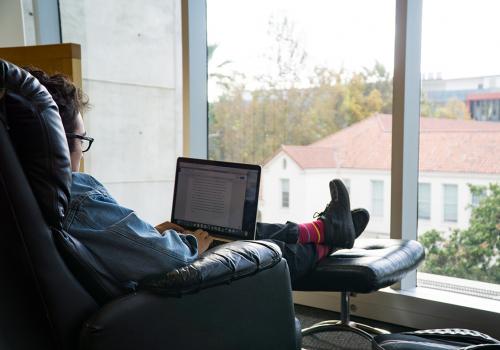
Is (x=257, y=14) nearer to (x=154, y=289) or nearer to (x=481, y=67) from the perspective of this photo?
(x=481, y=67)

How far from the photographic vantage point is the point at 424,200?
8.58 feet

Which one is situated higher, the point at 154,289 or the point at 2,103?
the point at 2,103

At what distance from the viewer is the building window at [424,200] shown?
2602mm

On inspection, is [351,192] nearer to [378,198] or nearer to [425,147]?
[378,198]

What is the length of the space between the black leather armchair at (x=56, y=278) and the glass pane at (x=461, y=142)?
1.67 meters

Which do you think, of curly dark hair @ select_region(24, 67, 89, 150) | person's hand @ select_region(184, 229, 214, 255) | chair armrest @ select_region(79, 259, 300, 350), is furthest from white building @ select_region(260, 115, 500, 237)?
curly dark hair @ select_region(24, 67, 89, 150)

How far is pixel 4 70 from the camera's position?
3.26 feet

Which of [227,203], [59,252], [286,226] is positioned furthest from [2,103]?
[286,226]

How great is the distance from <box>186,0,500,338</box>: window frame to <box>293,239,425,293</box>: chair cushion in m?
0.40

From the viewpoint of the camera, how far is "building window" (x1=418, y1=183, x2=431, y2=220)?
260 cm

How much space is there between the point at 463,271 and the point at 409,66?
107 cm

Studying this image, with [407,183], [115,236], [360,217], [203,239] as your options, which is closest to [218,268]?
[115,236]

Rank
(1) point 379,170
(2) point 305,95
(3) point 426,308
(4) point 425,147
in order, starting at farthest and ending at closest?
1. (2) point 305,95
2. (1) point 379,170
3. (4) point 425,147
4. (3) point 426,308

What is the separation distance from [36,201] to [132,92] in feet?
9.07
